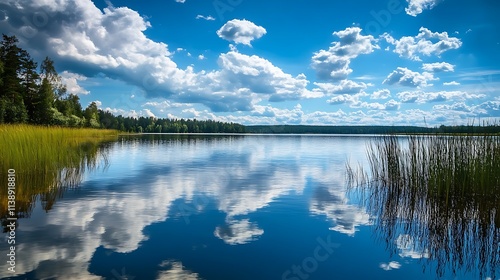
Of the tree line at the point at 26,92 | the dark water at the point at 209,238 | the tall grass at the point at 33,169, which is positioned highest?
the tree line at the point at 26,92

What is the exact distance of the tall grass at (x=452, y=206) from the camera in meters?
6.88

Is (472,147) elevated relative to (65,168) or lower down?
elevated

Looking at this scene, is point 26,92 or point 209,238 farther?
point 26,92

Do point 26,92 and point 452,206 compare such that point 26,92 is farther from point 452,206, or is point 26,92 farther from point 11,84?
point 452,206

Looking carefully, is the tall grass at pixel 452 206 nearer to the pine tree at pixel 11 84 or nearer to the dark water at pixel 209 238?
the dark water at pixel 209 238

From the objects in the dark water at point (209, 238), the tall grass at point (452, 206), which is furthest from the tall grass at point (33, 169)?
the tall grass at point (452, 206)

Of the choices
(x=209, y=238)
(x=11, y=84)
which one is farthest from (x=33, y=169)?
(x=11, y=84)

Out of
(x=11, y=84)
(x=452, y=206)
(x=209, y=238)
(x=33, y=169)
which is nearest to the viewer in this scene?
(x=209, y=238)

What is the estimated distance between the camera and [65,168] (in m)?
17.0

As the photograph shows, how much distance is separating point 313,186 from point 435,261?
838 cm

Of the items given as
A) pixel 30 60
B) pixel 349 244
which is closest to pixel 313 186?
pixel 349 244

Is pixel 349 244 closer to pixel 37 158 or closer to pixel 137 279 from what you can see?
pixel 137 279

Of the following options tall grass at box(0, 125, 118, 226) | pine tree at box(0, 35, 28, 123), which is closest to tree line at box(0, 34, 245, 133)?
pine tree at box(0, 35, 28, 123)

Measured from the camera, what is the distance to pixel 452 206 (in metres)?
9.68
